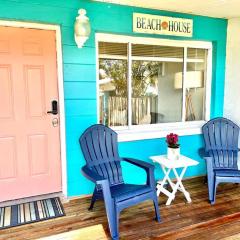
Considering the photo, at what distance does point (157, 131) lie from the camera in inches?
131

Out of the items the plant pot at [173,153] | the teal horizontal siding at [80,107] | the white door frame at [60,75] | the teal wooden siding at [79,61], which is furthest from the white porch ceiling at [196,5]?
the plant pot at [173,153]

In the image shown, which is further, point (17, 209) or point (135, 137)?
point (135, 137)

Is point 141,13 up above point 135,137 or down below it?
above

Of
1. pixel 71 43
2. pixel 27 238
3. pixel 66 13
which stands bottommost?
pixel 27 238

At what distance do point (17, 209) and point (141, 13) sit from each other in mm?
2637

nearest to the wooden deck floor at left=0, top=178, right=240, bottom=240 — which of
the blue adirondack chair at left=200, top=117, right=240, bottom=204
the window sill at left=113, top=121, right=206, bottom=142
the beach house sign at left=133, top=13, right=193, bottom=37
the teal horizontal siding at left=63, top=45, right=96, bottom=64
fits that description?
the blue adirondack chair at left=200, top=117, right=240, bottom=204

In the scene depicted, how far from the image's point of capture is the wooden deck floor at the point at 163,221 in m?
2.30

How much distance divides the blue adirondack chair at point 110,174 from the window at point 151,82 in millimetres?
457

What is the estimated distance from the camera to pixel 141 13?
3031 millimetres

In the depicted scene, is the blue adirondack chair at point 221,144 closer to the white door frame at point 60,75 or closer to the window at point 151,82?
the window at point 151,82

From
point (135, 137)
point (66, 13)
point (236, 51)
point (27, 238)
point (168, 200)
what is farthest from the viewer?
point (236, 51)

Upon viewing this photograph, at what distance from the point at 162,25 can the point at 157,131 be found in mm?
1349

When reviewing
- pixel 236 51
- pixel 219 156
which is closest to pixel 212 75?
pixel 236 51

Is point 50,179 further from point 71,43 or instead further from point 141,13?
point 141,13
